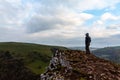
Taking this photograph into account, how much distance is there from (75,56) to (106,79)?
8.92m

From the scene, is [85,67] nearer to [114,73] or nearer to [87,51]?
[114,73]

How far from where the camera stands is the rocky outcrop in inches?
1430

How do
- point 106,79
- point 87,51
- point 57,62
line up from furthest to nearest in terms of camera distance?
1. point 87,51
2. point 57,62
3. point 106,79

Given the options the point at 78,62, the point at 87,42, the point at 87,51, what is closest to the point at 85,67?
the point at 78,62

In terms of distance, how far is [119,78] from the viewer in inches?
1457

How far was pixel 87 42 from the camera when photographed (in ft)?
168

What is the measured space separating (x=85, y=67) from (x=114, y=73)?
4.36m

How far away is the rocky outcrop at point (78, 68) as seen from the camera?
119 ft

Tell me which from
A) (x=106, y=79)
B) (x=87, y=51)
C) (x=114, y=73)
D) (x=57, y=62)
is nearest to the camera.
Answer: (x=106, y=79)

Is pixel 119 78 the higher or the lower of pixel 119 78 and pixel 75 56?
the lower

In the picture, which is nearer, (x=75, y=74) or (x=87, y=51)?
(x=75, y=74)

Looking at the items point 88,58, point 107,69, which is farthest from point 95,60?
point 107,69

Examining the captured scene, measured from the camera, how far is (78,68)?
38250 mm

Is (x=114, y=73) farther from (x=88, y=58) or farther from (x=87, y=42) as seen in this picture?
(x=87, y=42)
